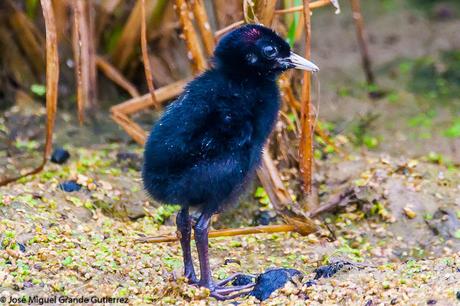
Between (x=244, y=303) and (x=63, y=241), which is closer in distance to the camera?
(x=244, y=303)

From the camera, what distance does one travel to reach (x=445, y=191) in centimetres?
541

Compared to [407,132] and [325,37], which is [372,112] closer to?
[407,132]

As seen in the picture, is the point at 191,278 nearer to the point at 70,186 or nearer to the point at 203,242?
the point at 203,242

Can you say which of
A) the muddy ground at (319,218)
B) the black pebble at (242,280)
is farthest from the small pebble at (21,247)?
the black pebble at (242,280)

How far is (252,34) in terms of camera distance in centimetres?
429

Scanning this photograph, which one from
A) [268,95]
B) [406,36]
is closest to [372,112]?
[406,36]

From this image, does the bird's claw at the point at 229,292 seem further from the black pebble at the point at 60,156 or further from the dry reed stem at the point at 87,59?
the dry reed stem at the point at 87,59

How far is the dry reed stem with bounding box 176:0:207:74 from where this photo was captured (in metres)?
5.25

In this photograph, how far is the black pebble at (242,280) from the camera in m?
4.31

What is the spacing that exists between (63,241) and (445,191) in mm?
2400

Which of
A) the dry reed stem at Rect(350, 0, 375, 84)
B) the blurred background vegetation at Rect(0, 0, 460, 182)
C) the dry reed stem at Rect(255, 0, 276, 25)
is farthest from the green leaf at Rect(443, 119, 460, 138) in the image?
the dry reed stem at Rect(255, 0, 276, 25)

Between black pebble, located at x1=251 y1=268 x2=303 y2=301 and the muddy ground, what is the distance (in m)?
0.06

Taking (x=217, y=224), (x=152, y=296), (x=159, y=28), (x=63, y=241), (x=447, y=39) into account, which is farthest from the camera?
(x=447, y=39)

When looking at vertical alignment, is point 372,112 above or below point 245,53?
below
